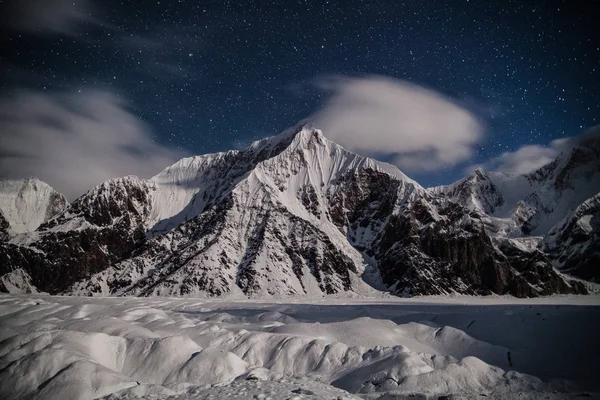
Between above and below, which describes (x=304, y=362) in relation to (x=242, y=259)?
below

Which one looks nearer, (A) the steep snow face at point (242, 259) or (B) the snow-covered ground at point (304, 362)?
(B) the snow-covered ground at point (304, 362)

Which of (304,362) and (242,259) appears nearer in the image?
(304,362)

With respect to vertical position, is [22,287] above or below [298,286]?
below

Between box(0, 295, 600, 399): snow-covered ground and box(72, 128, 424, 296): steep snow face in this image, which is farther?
box(72, 128, 424, 296): steep snow face

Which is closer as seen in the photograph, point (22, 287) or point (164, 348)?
point (164, 348)

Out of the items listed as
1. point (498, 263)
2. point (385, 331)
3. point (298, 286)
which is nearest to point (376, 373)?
point (385, 331)

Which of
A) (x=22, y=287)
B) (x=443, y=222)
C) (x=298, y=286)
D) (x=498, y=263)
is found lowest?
(x=22, y=287)

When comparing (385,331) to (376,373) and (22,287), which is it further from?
(22,287)

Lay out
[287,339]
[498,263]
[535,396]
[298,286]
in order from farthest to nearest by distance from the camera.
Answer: [498,263], [298,286], [287,339], [535,396]

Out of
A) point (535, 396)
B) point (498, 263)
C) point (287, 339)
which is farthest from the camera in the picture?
point (498, 263)
